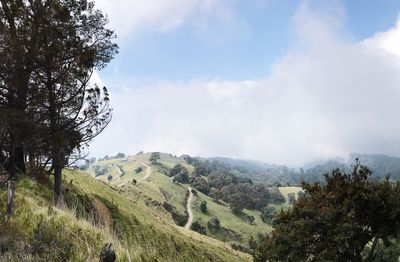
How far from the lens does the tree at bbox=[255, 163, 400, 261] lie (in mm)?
31500

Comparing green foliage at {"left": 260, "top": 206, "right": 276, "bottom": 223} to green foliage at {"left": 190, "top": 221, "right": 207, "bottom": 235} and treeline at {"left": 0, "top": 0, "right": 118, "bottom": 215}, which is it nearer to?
green foliage at {"left": 190, "top": 221, "right": 207, "bottom": 235}

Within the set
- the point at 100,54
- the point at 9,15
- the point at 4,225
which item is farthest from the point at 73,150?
the point at 4,225

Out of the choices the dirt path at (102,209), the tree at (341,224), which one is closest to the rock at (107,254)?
the tree at (341,224)

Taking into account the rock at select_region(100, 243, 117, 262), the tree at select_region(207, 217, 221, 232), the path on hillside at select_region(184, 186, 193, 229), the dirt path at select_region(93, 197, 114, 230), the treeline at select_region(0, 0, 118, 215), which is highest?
the treeline at select_region(0, 0, 118, 215)

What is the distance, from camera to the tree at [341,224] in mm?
31500

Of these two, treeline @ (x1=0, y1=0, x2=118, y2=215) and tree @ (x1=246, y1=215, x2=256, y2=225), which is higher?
treeline @ (x1=0, y1=0, x2=118, y2=215)

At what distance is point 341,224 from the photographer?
3112 cm

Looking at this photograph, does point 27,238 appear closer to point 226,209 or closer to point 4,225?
point 4,225

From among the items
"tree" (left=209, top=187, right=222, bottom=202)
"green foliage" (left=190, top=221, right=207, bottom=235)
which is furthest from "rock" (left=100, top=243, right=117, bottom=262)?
"tree" (left=209, top=187, right=222, bottom=202)

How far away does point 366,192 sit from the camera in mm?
33250

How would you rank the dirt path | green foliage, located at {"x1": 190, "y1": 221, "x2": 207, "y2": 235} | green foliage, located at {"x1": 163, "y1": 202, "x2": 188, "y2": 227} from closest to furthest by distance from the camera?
the dirt path < green foliage, located at {"x1": 190, "y1": 221, "x2": 207, "y2": 235} < green foliage, located at {"x1": 163, "y1": 202, "x2": 188, "y2": 227}

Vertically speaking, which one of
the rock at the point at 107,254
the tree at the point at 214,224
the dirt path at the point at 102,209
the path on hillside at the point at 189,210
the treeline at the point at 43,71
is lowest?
the tree at the point at 214,224

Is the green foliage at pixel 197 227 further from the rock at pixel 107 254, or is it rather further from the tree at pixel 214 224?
the rock at pixel 107 254

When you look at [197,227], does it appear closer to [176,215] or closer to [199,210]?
[176,215]
